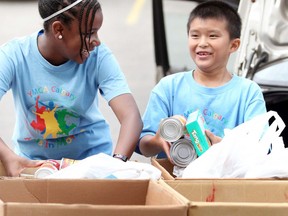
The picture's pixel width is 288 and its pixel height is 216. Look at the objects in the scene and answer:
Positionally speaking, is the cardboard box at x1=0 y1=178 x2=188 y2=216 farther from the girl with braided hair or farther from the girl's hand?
the girl with braided hair

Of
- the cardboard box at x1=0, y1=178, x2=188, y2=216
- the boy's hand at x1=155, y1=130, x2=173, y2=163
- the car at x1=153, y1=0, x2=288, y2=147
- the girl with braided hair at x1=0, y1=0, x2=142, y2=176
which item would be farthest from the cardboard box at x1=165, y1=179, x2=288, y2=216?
the car at x1=153, y1=0, x2=288, y2=147

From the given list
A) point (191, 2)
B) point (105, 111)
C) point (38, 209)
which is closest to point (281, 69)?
point (191, 2)

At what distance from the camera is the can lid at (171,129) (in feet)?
12.7

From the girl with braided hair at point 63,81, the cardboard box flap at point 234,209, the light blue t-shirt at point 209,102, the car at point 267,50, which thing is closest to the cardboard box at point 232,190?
the cardboard box flap at point 234,209

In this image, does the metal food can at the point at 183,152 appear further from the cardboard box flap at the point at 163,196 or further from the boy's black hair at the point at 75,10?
the boy's black hair at the point at 75,10

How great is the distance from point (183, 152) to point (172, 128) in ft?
0.36

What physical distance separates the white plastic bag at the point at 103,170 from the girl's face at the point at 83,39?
26.7 inches

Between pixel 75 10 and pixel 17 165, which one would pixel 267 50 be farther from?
pixel 17 165

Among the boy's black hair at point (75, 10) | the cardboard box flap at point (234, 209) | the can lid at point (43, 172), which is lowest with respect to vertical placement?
the can lid at point (43, 172)

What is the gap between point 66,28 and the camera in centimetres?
414

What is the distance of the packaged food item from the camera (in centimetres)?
380

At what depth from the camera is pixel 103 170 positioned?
11.7 feet

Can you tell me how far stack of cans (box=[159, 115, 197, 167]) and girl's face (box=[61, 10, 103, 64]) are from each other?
0.49 metres

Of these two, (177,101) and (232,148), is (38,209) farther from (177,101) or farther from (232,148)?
(177,101)
